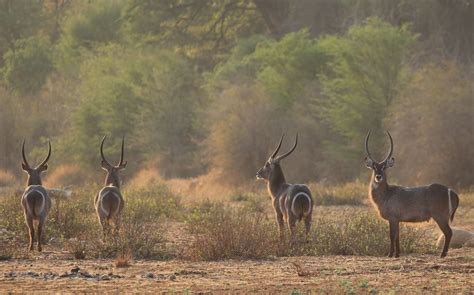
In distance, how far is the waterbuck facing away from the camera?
13.5m

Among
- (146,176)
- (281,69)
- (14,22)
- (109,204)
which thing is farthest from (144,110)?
(109,204)

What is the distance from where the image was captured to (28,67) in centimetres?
4694

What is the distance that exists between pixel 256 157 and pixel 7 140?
9.73 m

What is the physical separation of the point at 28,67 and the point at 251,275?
36924 millimetres

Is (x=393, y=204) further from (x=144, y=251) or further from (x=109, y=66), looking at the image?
(x=109, y=66)

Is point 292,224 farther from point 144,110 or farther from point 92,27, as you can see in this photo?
point 92,27

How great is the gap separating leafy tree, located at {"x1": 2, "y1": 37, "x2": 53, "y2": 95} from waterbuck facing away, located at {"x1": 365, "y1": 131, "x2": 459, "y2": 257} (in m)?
33.6

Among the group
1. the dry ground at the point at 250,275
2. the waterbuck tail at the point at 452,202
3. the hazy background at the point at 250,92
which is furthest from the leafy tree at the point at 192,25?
the dry ground at the point at 250,275

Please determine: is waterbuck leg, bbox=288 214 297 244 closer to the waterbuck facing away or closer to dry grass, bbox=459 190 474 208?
the waterbuck facing away

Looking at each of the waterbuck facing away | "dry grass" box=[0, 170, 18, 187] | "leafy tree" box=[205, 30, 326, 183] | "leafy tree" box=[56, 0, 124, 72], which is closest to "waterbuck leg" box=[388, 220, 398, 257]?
the waterbuck facing away

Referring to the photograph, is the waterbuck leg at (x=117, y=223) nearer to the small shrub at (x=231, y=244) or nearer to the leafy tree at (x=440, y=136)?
the small shrub at (x=231, y=244)

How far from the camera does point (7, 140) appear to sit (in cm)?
3612

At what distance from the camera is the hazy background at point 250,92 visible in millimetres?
26438

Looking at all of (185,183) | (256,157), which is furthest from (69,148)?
(256,157)
